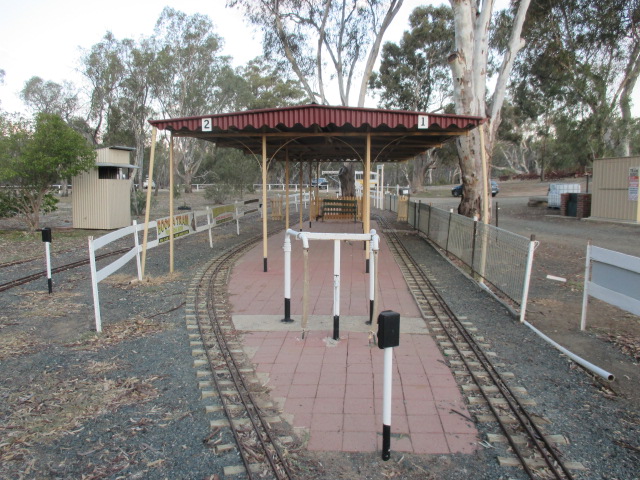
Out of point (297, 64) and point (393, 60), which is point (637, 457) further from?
point (393, 60)

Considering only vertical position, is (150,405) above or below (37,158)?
below

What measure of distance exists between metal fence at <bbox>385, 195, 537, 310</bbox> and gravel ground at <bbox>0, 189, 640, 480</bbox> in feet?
1.54

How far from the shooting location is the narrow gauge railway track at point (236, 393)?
328 cm

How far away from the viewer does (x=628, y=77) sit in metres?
28.3

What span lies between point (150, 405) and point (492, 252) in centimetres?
586

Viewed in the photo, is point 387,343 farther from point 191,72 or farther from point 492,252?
point 191,72

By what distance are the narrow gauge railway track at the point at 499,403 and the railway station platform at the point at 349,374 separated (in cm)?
20

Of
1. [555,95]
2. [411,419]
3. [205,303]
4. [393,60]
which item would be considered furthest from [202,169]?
[411,419]

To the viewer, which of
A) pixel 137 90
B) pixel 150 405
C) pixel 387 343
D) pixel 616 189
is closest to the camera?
pixel 387 343

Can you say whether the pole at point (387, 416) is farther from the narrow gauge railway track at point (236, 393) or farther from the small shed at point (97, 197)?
the small shed at point (97, 197)

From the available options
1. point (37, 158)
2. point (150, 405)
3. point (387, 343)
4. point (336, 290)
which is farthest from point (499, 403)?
point (37, 158)

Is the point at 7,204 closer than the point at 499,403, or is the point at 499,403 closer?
the point at 499,403

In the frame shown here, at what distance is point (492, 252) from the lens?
8.15 meters

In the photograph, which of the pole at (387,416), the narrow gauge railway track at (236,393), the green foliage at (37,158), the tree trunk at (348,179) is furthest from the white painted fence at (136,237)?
the tree trunk at (348,179)
